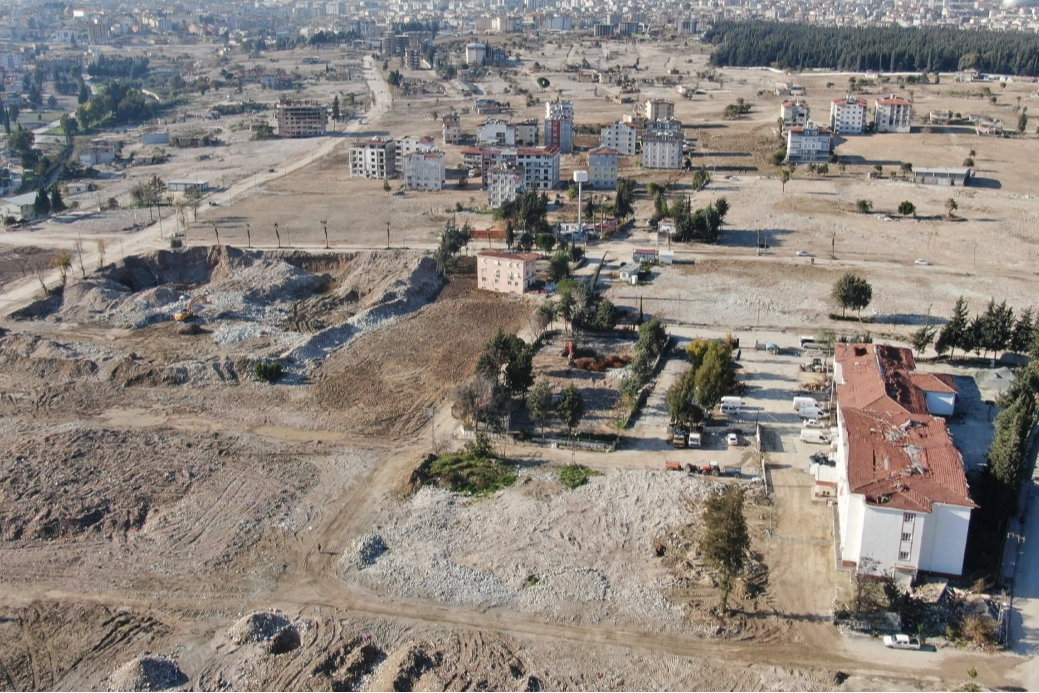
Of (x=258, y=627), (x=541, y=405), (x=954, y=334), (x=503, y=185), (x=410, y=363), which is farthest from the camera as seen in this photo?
(x=503, y=185)

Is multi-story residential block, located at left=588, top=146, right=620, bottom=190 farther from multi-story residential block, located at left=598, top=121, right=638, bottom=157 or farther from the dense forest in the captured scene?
the dense forest

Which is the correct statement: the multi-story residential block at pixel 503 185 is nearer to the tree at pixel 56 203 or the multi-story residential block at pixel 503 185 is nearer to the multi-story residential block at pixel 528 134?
the multi-story residential block at pixel 528 134

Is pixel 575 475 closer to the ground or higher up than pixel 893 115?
closer to the ground

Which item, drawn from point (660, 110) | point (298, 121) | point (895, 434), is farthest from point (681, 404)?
point (298, 121)

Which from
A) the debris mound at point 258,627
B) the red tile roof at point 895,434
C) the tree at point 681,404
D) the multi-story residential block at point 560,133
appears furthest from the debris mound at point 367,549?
the multi-story residential block at point 560,133

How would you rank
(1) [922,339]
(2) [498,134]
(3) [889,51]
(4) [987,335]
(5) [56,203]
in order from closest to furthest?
(4) [987,335]
(1) [922,339]
(5) [56,203]
(2) [498,134]
(3) [889,51]

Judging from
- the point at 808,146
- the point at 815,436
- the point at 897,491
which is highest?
the point at 808,146

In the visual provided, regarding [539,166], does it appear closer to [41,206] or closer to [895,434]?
[41,206]
